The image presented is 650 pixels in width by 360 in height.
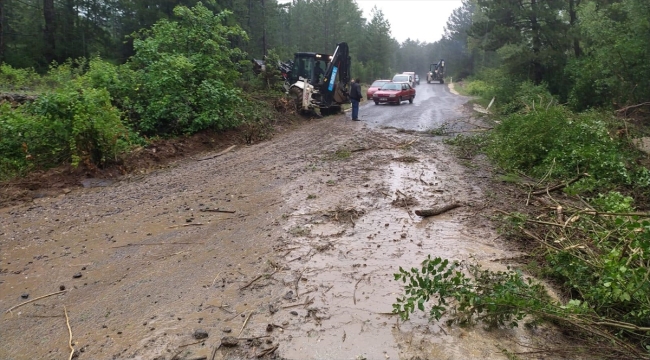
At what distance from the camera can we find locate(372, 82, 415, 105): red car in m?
25.4

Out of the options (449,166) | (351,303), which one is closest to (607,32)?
(449,166)

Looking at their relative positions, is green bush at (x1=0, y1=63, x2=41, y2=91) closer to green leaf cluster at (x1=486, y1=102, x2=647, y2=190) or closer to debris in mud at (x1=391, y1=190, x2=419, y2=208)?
debris in mud at (x1=391, y1=190, x2=419, y2=208)

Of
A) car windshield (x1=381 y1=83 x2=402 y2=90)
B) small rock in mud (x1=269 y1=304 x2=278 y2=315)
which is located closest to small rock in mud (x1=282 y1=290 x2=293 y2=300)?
small rock in mud (x1=269 y1=304 x2=278 y2=315)

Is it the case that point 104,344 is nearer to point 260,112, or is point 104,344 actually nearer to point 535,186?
point 535,186

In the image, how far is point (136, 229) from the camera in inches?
249

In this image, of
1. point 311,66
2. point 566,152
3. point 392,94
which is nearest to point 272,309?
point 566,152

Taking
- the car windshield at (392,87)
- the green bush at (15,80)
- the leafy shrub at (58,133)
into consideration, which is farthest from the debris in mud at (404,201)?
the car windshield at (392,87)

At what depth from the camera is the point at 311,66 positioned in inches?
809

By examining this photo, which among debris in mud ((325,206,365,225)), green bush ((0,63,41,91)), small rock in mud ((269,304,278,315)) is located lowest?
small rock in mud ((269,304,278,315))

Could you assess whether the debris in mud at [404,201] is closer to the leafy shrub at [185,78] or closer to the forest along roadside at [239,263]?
the forest along roadside at [239,263]

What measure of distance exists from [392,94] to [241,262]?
21.5 metres

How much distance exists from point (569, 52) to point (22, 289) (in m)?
28.2

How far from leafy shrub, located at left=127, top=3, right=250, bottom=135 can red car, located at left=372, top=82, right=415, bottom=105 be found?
12.5 m

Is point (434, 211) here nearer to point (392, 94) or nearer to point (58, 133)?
point (58, 133)
